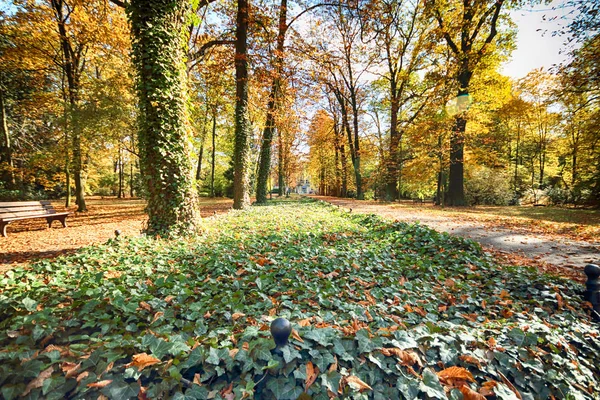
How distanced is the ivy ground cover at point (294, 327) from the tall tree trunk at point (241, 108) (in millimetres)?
6410

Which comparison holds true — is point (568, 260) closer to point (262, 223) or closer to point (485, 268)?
point (485, 268)

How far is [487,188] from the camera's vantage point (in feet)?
56.6

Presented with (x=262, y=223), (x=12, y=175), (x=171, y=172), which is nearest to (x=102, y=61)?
(x=12, y=175)

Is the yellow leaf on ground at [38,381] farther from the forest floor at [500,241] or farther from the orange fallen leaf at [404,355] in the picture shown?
the forest floor at [500,241]

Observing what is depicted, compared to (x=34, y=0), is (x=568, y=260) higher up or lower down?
lower down

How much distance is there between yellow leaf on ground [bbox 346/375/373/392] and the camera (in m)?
1.38

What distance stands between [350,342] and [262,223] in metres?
5.78

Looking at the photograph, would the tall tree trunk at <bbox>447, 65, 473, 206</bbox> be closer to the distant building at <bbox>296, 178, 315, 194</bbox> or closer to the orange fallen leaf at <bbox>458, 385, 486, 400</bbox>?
the orange fallen leaf at <bbox>458, 385, 486, 400</bbox>

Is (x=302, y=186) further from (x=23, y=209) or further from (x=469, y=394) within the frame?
(x=469, y=394)

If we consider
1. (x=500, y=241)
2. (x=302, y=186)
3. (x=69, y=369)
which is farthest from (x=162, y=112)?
(x=302, y=186)

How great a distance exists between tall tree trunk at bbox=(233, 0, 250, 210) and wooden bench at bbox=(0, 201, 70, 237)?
5.77 m

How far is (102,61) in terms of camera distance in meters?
12.7

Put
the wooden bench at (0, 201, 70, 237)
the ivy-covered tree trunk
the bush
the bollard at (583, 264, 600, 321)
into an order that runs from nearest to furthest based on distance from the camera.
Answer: the bollard at (583, 264, 600, 321) → the ivy-covered tree trunk → the wooden bench at (0, 201, 70, 237) → the bush

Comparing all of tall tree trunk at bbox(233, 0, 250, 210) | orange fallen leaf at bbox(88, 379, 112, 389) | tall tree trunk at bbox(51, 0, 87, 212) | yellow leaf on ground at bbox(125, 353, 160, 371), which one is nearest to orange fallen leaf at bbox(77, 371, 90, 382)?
orange fallen leaf at bbox(88, 379, 112, 389)
